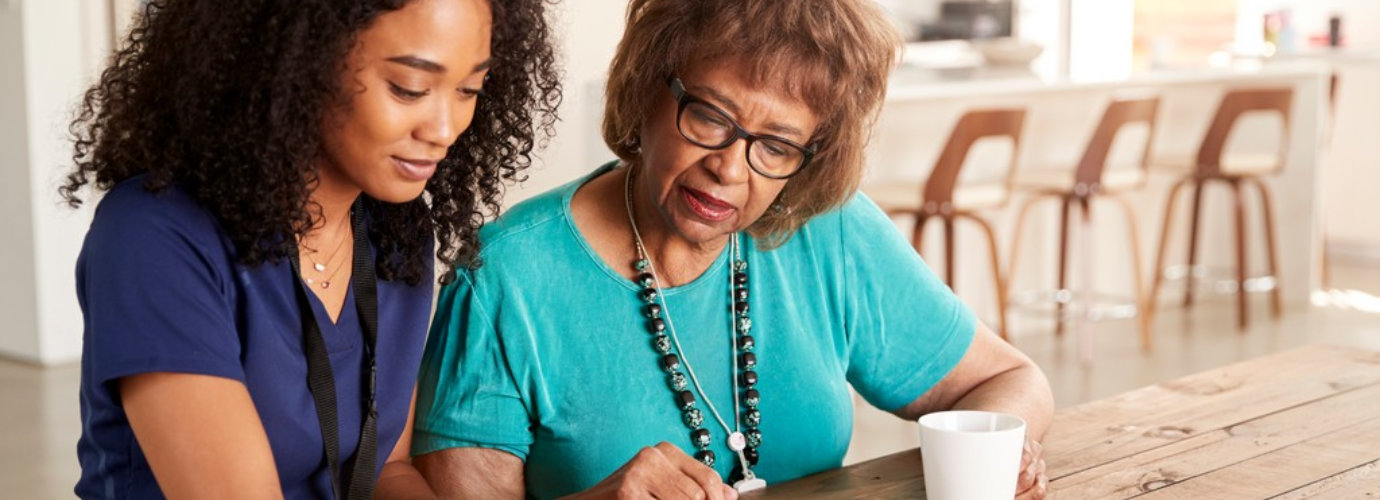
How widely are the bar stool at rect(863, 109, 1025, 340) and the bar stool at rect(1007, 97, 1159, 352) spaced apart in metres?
0.34

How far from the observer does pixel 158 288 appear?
4.13 ft

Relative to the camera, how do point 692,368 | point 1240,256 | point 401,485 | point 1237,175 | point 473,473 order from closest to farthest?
point 401,485, point 473,473, point 692,368, point 1237,175, point 1240,256

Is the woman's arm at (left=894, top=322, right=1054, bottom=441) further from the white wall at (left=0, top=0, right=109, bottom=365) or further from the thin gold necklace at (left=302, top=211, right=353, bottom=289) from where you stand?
the white wall at (left=0, top=0, right=109, bottom=365)

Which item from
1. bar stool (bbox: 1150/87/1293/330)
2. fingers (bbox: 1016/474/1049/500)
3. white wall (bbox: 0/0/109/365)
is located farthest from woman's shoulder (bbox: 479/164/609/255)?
bar stool (bbox: 1150/87/1293/330)

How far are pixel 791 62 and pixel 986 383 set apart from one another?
0.49 metres

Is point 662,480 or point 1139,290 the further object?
point 1139,290

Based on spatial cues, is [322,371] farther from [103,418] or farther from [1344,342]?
[1344,342]

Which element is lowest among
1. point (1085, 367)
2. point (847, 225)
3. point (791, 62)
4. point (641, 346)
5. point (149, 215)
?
point (1085, 367)

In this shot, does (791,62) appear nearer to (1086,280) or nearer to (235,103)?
(235,103)

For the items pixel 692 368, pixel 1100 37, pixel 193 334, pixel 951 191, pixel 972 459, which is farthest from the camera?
pixel 1100 37

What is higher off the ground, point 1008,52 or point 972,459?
point 1008,52

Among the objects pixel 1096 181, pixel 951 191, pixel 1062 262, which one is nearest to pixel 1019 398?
pixel 951 191

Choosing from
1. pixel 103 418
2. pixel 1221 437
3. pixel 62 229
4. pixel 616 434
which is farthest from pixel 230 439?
pixel 62 229

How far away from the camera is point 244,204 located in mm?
1315
